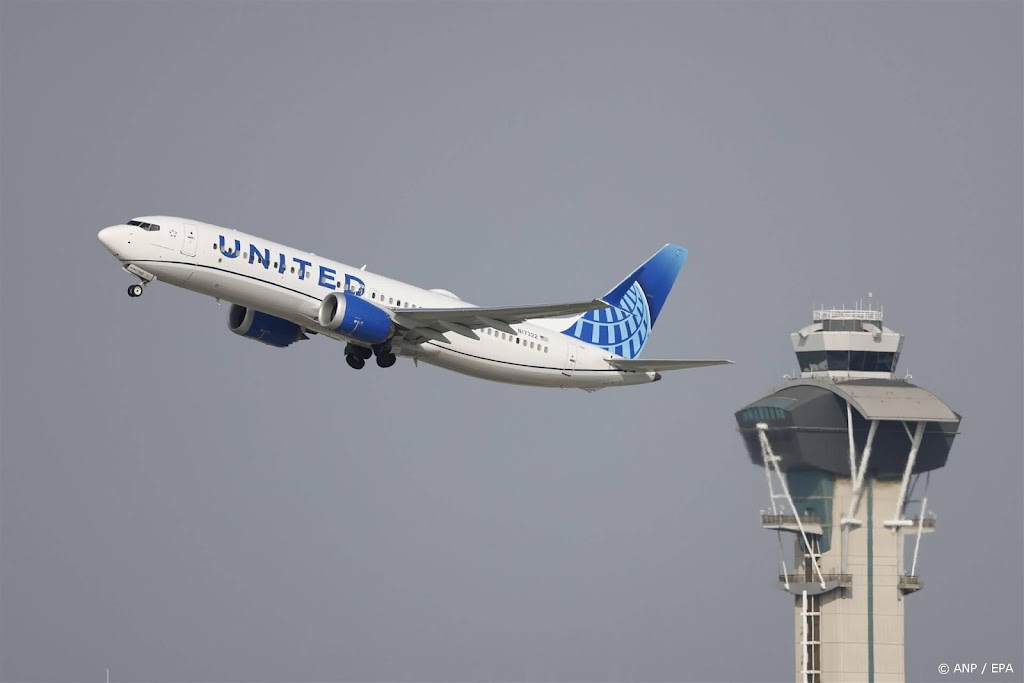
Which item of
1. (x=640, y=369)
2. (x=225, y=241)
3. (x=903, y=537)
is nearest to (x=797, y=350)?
(x=903, y=537)

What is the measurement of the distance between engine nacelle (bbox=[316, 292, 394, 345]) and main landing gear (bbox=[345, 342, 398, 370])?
105 inches

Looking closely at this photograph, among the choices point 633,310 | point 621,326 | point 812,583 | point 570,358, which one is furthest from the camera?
point 812,583

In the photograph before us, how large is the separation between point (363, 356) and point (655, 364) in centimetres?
1196

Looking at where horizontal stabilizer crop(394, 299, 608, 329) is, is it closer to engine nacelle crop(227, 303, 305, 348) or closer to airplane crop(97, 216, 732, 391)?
airplane crop(97, 216, 732, 391)

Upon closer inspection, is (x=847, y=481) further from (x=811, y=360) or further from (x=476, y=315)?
(x=476, y=315)

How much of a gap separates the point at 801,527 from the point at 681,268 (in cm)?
7112

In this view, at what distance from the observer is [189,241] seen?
6781 centimetres

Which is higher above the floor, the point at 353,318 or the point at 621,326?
the point at 621,326

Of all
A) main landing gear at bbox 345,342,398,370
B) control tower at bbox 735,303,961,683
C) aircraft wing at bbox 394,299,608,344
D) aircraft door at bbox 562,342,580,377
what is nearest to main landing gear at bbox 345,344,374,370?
main landing gear at bbox 345,342,398,370

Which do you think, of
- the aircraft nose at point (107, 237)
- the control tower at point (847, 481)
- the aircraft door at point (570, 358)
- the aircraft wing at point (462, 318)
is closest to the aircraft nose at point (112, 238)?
the aircraft nose at point (107, 237)

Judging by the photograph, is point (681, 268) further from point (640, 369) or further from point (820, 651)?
point (820, 651)

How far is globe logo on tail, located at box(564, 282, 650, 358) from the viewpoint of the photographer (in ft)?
268

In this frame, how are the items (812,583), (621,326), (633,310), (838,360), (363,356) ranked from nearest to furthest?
(363,356), (621,326), (633,310), (812,583), (838,360)

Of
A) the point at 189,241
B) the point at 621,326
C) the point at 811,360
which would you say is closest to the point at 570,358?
the point at 621,326
